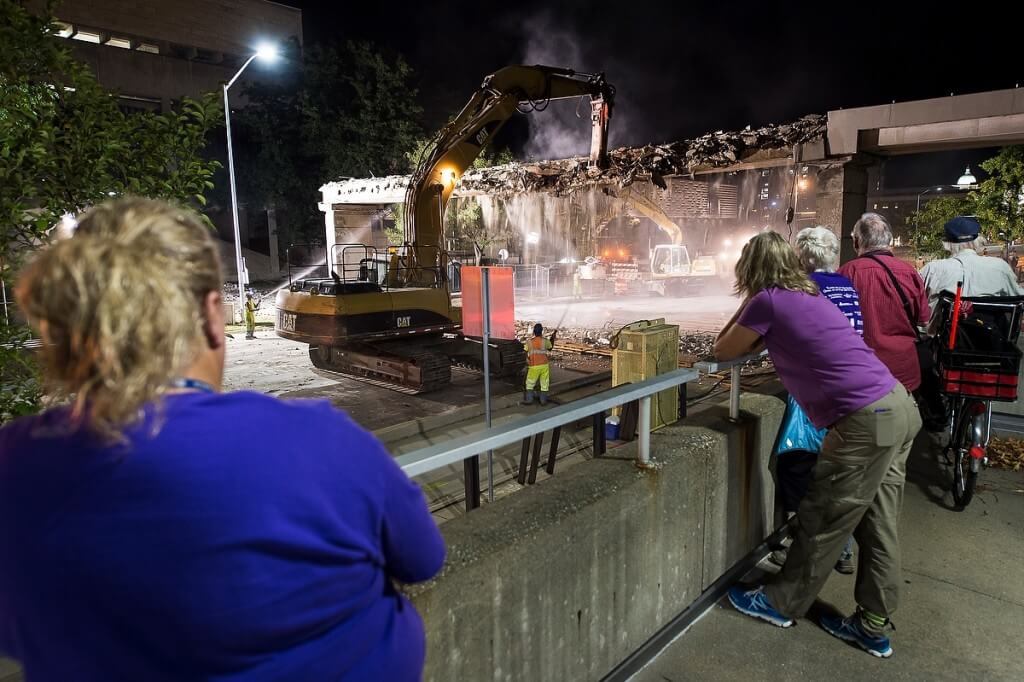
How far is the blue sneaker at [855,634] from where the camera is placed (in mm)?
3010

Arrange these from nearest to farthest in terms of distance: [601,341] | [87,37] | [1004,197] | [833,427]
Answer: [833,427] → [601,341] → [1004,197] → [87,37]

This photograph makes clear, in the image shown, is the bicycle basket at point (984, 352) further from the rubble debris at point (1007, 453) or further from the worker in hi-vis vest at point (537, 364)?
the worker in hi-vis vest at point (537, 364)

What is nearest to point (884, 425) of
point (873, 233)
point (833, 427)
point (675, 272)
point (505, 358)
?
point (833, 427)

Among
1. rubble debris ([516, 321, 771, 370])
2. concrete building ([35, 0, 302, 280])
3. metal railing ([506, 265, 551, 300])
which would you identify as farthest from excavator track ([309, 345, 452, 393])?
concrete building ([35, 0, 302, 280])

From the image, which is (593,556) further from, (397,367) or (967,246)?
(397,367)

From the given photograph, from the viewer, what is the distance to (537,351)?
9.61 metres

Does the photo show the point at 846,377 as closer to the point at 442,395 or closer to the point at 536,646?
the point at 536,646

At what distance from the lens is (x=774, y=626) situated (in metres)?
3.23

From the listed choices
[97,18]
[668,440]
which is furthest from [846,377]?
[97,18]

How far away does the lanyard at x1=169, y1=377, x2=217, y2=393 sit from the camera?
1048 millimetres

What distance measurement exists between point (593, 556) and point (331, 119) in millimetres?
→ 37499

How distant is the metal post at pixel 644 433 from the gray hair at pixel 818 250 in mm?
1440

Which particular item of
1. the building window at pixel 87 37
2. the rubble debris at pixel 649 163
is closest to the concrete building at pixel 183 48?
the building window at pixel 87 37

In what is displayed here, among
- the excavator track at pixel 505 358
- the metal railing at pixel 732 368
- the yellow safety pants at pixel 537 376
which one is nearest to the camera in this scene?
the metal railing at pixel 732 368
